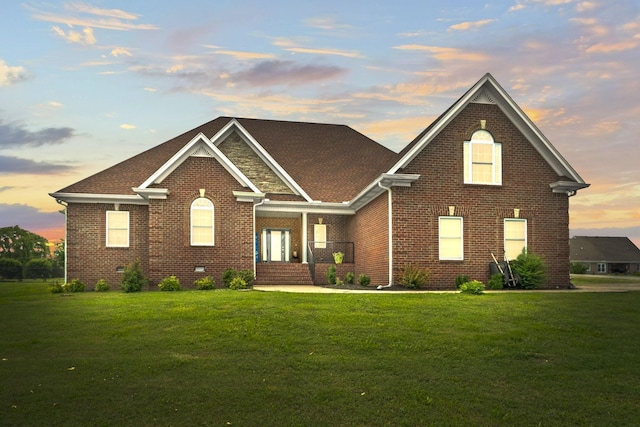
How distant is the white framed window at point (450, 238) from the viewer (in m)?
24.9

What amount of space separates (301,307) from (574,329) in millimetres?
6679

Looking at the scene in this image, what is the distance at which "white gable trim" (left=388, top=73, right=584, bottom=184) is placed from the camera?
2483 cm

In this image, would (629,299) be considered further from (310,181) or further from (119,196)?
(119,196)

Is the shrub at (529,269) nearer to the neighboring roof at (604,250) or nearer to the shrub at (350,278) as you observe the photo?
the shrub at (350,278)

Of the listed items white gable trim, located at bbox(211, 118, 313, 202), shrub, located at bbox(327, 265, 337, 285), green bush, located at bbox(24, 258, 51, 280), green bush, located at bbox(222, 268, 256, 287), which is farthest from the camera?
green bush, located at bbox(24, 258, 51, 280)

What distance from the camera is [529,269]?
24.6m

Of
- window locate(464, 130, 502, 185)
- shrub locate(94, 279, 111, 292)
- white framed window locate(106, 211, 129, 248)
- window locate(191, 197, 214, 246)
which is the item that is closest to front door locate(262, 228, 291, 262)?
window locate(191, 197, 214, 246)

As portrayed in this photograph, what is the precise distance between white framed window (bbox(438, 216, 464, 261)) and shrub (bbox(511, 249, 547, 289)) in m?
2.18

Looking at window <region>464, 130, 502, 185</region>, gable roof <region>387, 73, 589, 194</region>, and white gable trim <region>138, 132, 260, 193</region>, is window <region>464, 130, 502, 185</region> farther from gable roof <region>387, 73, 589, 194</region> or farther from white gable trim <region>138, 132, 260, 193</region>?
white gable trim <region>138, 132, 260, 193</region>

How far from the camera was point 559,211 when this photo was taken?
26266 millimetres

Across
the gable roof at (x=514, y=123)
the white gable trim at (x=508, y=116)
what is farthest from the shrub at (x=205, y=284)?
the gable roof at (x=514, y=123)

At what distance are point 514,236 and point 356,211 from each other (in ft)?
25.6

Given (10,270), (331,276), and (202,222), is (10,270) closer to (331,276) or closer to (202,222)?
(202,222)

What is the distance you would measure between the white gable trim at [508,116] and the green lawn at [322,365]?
889 centimetres
